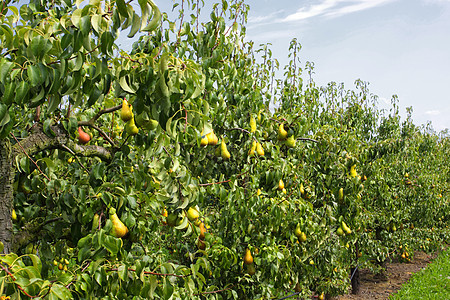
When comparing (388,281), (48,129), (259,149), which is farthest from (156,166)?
(388,281)

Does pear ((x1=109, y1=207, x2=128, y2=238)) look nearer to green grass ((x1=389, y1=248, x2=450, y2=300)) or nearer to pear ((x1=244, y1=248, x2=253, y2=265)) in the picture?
pear ((x1=244, y1=248, x2=253, y2=265))

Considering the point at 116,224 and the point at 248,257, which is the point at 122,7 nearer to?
the point at 116,224

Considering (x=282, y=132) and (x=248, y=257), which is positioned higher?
(x=282, y=132)

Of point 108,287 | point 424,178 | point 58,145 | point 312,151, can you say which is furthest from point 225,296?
point 424,178

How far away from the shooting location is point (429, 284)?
805 centimetres

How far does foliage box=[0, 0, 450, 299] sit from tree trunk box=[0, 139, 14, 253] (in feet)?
0.24

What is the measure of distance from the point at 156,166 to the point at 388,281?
8379 millimetres

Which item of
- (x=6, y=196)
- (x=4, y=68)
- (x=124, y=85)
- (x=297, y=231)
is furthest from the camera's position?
(x=297, y=231)

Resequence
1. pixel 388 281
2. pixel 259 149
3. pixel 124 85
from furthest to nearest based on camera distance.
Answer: pixel 388 281 < pixel 259 149 < pixel 124 85

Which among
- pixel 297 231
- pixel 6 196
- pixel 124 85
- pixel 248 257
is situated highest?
pixel 124 85

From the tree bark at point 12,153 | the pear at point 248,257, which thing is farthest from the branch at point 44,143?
the pear at point 248,257

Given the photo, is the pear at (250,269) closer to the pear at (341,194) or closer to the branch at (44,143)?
the pear at (341,194)

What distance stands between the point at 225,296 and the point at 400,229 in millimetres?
6379

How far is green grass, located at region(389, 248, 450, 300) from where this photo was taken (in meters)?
7.27
